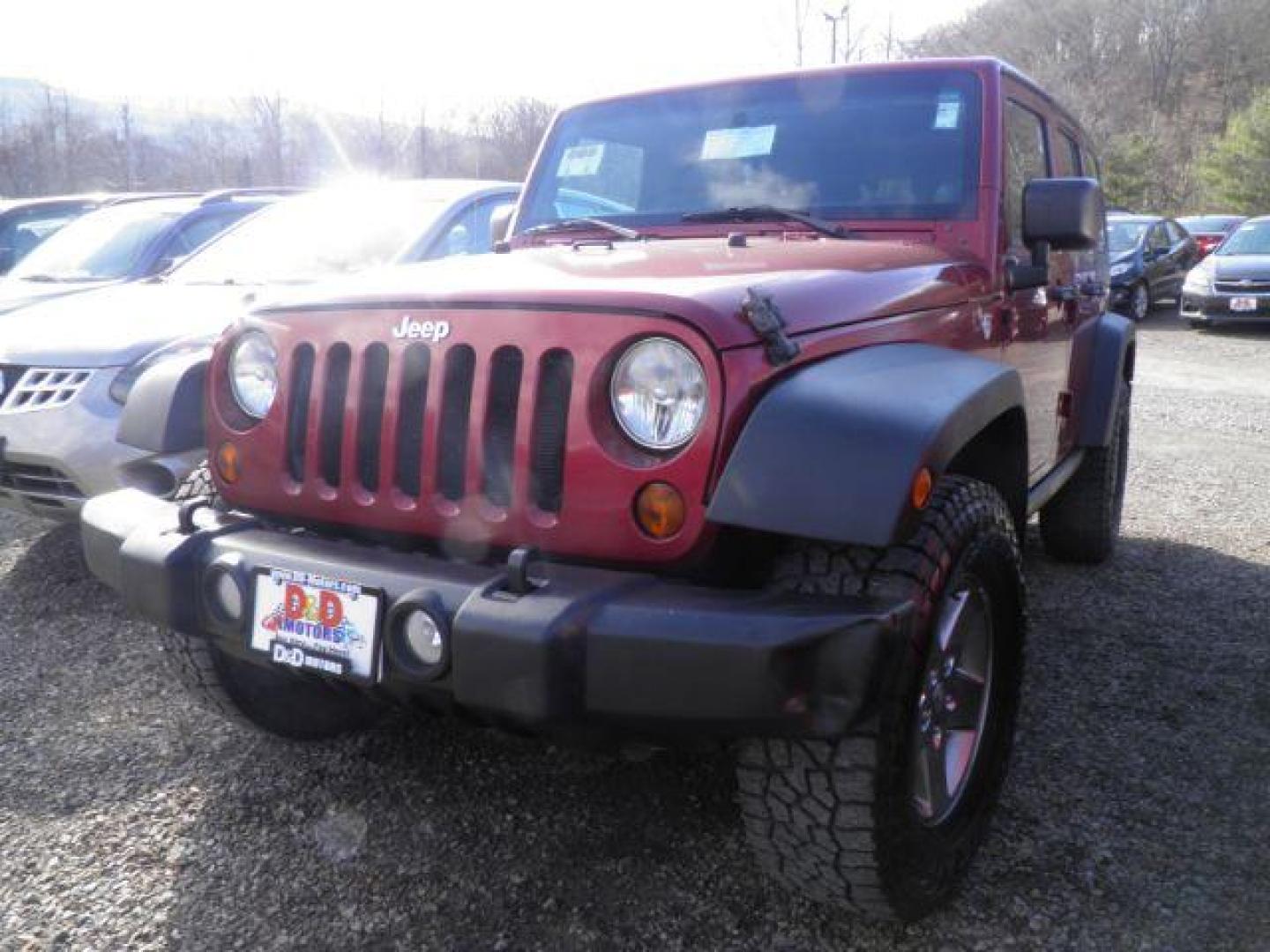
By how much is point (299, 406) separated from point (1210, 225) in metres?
21.3

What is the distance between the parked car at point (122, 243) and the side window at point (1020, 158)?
468 cm

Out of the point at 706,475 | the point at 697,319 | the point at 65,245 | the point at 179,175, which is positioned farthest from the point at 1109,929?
the point at 179,175

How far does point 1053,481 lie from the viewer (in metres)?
3.77

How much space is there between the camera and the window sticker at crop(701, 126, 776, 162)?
10.5 ft

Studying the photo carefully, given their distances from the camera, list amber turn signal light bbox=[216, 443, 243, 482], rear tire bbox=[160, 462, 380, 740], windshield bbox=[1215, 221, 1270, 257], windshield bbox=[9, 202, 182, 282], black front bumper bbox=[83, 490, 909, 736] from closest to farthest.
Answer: black front bumper bbox=[83, 490, 909, 736], amber turn signal light bbox=[216, 443, 243, 482], rear tire bbox=[160, 462, 380, 740], windshield bbox=[9, 202, 182, 282], windshield bbox=[1215, 221, 1270, 257]

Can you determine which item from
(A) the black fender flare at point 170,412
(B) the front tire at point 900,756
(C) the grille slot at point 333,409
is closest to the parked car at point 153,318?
(A) the black fender flare at point 170,412

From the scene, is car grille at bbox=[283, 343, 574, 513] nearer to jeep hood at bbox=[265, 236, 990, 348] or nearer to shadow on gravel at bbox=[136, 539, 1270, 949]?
jeep hood at bbox=[265, 236, 990, 348]

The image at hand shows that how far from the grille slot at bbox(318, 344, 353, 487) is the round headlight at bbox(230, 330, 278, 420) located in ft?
0.70

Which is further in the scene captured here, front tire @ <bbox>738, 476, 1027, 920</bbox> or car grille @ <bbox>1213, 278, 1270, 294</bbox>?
car grille @ <bbox>1213, 278, 1270, 294</bbox>

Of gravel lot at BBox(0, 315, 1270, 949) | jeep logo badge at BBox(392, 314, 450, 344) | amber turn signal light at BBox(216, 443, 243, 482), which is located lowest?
gravel lot at BBox(0, 315, 1270, 949)

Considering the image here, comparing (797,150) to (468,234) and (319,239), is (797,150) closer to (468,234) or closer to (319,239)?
(468,234)

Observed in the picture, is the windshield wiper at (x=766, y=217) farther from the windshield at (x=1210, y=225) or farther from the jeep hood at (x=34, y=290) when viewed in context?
the windshield at (x=1210, y=225)

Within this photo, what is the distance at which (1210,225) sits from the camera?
776 inches

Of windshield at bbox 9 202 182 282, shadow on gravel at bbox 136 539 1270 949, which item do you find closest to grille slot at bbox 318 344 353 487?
shadow on gravel at bbox 136 539 1270 949
